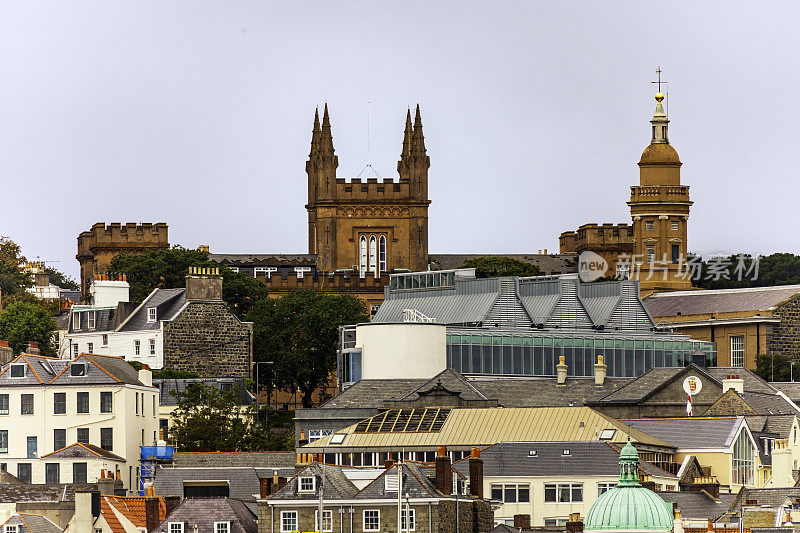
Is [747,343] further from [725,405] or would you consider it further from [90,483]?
[90,483]

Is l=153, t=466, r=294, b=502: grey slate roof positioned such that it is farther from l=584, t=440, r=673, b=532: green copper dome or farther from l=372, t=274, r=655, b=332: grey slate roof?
l=584, t=440, r=673, b=532: green copper dome

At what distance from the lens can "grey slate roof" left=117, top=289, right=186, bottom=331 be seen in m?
172

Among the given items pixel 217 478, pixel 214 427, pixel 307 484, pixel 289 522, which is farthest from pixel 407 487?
pixel 214 427

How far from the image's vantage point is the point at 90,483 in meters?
128

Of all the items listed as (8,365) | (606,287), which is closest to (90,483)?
(8,365)

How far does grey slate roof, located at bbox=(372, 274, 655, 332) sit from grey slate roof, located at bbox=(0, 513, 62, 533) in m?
53.7

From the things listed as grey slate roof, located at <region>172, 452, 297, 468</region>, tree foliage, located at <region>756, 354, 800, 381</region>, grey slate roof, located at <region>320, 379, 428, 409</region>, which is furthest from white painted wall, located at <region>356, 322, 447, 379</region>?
tree foliage, located at <region>756, 354, 800, 381</region>

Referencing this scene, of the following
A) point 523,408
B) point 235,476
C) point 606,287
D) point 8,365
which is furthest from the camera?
point 606,287

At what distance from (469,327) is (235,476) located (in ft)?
116

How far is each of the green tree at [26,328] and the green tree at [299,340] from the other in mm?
13713

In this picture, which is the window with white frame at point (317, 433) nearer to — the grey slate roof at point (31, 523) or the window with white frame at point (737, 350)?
the grey slate roof at point (31, 523)

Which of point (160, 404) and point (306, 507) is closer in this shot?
point (306, 507)

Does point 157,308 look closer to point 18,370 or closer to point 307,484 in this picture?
point 18,370

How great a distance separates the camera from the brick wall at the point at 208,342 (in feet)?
560
